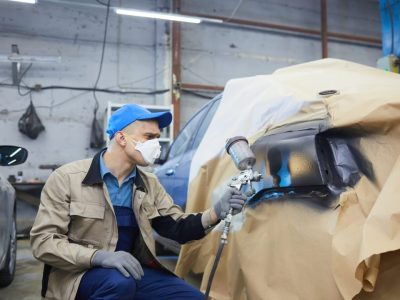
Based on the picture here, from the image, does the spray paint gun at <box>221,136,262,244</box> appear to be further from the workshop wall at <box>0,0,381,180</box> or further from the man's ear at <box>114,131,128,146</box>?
the workshop wall at <box>0,0,381,180</box>

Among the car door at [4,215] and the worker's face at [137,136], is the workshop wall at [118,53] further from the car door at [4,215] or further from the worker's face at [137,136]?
the worker's face at [137,136]

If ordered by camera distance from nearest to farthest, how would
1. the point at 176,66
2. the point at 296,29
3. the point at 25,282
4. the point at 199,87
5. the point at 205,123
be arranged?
the point at 205,123, the point at 25,282, the point at 176,66, the point at 199,87, the point at 296,29

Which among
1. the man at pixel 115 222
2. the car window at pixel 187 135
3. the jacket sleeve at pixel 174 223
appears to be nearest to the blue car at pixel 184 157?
the car window at pixel 187 135

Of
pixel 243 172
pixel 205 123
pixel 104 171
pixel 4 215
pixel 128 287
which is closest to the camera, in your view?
pixel 128 287

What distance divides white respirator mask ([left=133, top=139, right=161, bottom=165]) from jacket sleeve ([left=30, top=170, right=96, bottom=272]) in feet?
1.14

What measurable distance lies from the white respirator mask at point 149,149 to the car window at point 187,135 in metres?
1.17

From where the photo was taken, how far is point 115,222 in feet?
5.61

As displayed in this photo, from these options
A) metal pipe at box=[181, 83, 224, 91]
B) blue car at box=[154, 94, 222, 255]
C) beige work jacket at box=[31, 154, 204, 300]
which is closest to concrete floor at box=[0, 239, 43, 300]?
blue car at box=[154, 94, 222, 255]

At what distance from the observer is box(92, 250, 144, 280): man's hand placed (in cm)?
153

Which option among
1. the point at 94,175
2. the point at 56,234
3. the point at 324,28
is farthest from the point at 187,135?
the point at 324,28

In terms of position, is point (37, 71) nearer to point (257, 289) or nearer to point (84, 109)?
point (84, 109)

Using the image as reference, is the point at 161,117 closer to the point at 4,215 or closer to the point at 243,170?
the point at 243,170

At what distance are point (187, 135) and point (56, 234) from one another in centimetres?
188

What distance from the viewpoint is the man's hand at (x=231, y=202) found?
166 centimetres
